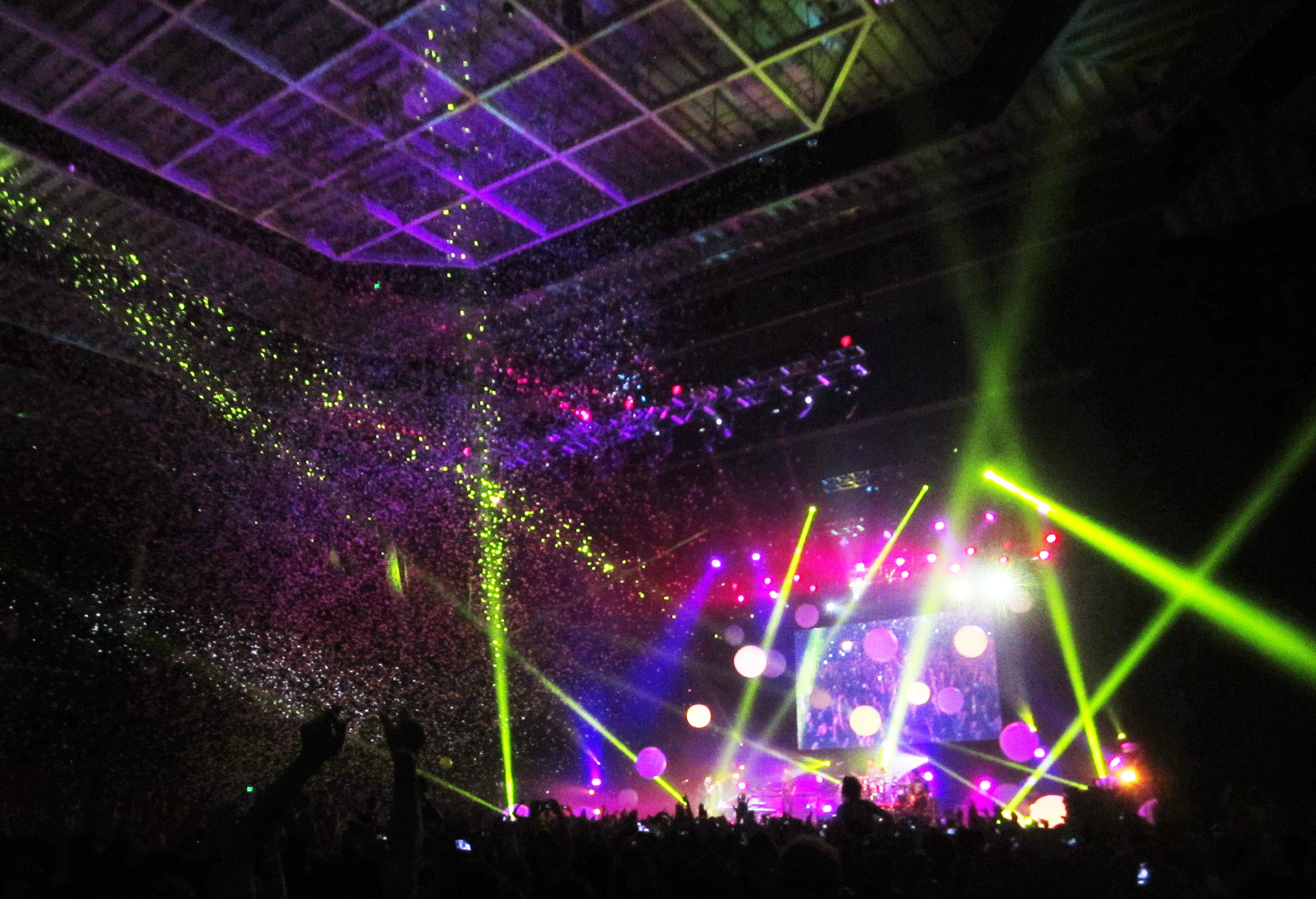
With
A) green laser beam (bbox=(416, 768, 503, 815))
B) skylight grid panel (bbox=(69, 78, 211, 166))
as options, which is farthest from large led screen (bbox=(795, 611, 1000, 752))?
skylight grid panel (bbox=(69, 78, 211, 166))

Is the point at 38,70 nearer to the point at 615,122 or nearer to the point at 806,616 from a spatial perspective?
the point at 615,122

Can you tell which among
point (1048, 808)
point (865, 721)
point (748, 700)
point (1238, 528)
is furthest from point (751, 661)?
point (1238, 528)

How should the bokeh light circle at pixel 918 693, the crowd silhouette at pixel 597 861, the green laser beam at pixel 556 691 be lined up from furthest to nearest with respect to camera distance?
the green laser beam at pixel 556 691, the bokeh light circle at pixel 918 693, the crowd silhouette at pixel 597 861

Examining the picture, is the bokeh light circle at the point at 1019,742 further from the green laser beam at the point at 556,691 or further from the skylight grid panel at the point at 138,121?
the skylight grid panel at the point at 138,121

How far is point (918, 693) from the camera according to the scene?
12.1 metres

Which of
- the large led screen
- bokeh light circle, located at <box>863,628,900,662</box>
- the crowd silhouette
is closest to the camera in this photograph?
the crowd silhouette

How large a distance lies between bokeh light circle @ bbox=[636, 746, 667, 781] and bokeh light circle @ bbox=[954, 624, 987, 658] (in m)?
4.56

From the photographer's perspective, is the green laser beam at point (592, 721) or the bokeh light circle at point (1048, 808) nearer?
the bokeh light circle at point (1048, 808)

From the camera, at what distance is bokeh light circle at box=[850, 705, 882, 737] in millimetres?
12352

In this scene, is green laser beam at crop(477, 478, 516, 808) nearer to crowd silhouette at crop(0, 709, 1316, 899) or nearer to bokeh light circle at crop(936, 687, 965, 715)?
bokeh light circle at crop(936, 687, 965, 715)

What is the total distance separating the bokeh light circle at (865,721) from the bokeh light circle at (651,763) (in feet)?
9.38

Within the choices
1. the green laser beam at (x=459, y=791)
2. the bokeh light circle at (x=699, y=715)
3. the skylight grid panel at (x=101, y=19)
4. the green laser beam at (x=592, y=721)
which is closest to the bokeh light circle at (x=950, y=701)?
the bokeh light circle at (x=699, y=715)

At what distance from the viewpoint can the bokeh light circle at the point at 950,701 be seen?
38.5 feet

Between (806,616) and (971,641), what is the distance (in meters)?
2.44
